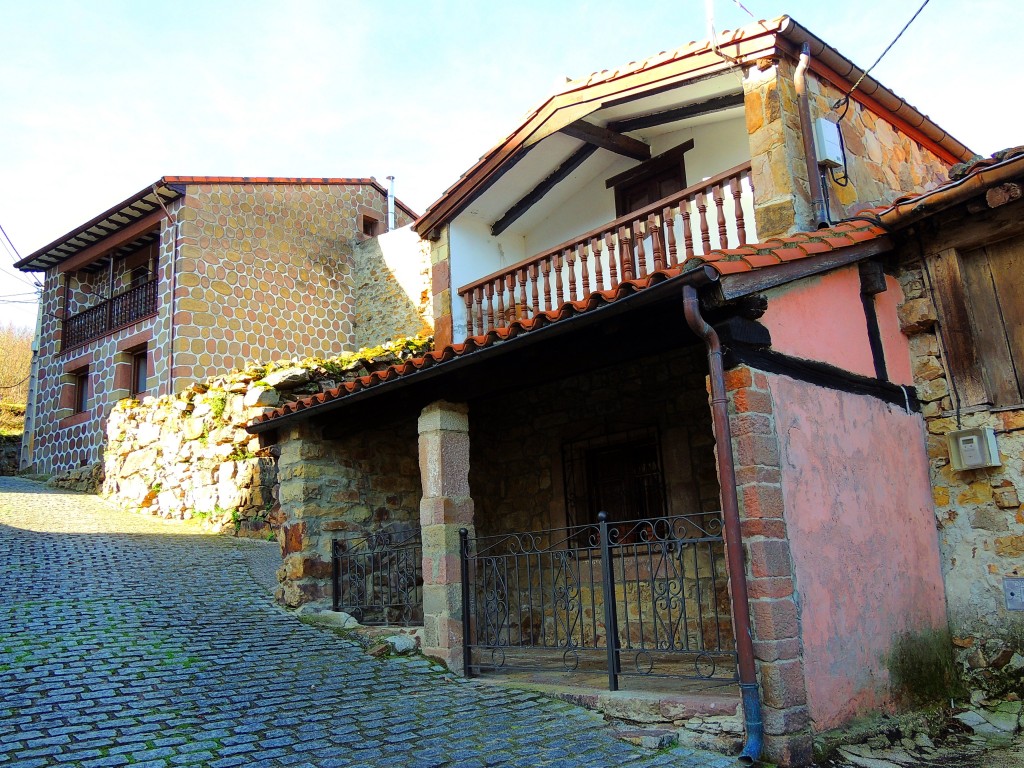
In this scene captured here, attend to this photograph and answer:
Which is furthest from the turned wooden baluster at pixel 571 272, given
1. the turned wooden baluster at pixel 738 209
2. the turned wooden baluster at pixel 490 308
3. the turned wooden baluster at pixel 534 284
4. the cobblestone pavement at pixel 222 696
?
the cobblestone pavement at pixel 222 696

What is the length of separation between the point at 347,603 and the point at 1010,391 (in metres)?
5.65

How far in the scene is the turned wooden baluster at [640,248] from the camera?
7.05 meters

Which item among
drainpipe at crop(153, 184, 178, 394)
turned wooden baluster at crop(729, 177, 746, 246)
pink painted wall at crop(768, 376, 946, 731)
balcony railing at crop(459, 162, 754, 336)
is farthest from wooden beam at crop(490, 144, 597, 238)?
drainpipe at crop(153, 184, 178, 394)

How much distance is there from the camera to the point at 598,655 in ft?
23.0

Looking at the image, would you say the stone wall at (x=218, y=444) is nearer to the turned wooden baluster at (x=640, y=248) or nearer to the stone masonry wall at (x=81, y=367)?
the stone masonry wall at (x=81, y=367)

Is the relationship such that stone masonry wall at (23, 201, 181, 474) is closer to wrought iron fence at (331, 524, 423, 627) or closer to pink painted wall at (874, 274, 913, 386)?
wrought iron fence at (331, 524, 423, 627)

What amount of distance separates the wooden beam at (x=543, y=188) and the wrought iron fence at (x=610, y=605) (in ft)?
11.7

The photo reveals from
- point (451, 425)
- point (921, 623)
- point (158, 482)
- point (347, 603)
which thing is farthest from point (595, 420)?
point (158, 482)

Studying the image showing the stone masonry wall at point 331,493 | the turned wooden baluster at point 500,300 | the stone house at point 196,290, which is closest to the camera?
the stone masonry wall at point 331,493

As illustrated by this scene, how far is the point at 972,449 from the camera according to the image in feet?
18.7

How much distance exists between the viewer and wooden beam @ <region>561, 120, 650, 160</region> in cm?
820

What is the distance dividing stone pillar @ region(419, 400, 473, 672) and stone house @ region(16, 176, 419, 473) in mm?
8849

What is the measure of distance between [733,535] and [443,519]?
2.58 m

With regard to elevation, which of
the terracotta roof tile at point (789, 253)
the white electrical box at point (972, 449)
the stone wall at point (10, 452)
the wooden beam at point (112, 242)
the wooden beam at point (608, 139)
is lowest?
the white electrical box at point (972, 449)
